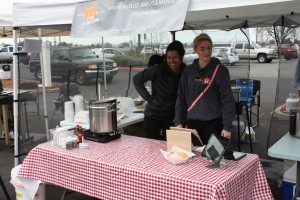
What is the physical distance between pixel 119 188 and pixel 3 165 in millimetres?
2999

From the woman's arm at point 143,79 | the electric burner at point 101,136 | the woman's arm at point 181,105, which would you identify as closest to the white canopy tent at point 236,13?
the woman's arm at point 181,105

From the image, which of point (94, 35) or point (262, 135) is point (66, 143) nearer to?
point (94, 35)

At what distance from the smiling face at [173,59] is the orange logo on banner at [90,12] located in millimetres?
757

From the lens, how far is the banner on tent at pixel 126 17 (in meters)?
2.47

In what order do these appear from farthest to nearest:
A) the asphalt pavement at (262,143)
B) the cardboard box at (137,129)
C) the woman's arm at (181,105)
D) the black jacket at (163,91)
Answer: the cardboard box at (137,129)
the asphalt pavement at (262,143)
the black jacket at (163,91)
the woman's arm at (181,105)

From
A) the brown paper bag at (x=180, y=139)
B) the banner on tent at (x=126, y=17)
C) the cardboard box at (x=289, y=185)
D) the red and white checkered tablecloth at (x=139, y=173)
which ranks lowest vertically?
the cardboard box at (x=289, y=185)

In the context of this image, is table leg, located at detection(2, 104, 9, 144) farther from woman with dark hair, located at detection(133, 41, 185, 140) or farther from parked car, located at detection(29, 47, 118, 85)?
parked car, located at detection(29, 47, 118, 85)

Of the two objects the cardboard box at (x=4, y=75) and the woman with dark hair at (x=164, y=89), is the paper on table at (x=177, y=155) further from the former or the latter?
the cardboard box at (x=4, y=75)

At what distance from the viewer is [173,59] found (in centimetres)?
300

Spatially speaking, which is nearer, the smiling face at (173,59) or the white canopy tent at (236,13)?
the white canopy tent at (236,13)

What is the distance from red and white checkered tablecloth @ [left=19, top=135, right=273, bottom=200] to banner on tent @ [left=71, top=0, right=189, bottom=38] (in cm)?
95

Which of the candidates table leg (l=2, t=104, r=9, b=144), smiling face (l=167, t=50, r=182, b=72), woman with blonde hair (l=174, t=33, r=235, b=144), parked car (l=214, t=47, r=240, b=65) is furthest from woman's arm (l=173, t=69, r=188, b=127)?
parked car (l=214, t=47, r=240, b=65)

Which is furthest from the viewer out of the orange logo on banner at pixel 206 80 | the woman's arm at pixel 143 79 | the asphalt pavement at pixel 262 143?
the asphalt pavement at pixel 262 143

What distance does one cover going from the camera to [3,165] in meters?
4.51
